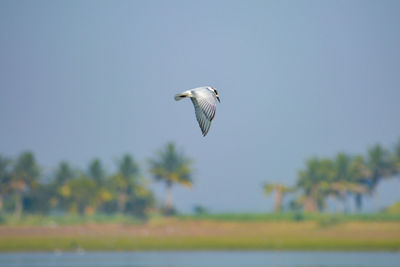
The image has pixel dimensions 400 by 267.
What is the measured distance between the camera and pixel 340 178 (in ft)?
387

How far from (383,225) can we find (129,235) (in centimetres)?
2975

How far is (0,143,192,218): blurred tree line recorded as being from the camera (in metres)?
113

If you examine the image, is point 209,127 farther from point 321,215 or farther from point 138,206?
point 138,206

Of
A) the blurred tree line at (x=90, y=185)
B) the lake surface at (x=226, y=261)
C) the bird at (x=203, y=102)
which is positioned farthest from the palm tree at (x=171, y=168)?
the bird at (x=203, y=102)

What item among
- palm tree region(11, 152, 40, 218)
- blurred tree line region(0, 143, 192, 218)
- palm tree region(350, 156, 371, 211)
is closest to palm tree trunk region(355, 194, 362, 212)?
palm tree region(350, 156, 371, 211)

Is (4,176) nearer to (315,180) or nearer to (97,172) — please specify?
(97,172)

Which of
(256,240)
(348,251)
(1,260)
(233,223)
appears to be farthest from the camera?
(233,223)

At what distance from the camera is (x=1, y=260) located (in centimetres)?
5631

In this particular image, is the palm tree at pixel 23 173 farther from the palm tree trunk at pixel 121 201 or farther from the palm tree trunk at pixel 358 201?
the palm tree trunk at pixel 358 201

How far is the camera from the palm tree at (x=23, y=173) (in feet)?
373

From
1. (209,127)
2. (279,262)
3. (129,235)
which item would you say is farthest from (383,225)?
(209,127)

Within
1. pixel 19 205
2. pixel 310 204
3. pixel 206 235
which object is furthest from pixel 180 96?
pixel 310 204

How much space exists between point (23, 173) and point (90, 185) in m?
10.7

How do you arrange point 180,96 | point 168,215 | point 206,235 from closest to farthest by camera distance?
point 180,96 < point 206,235 < point 168,215
